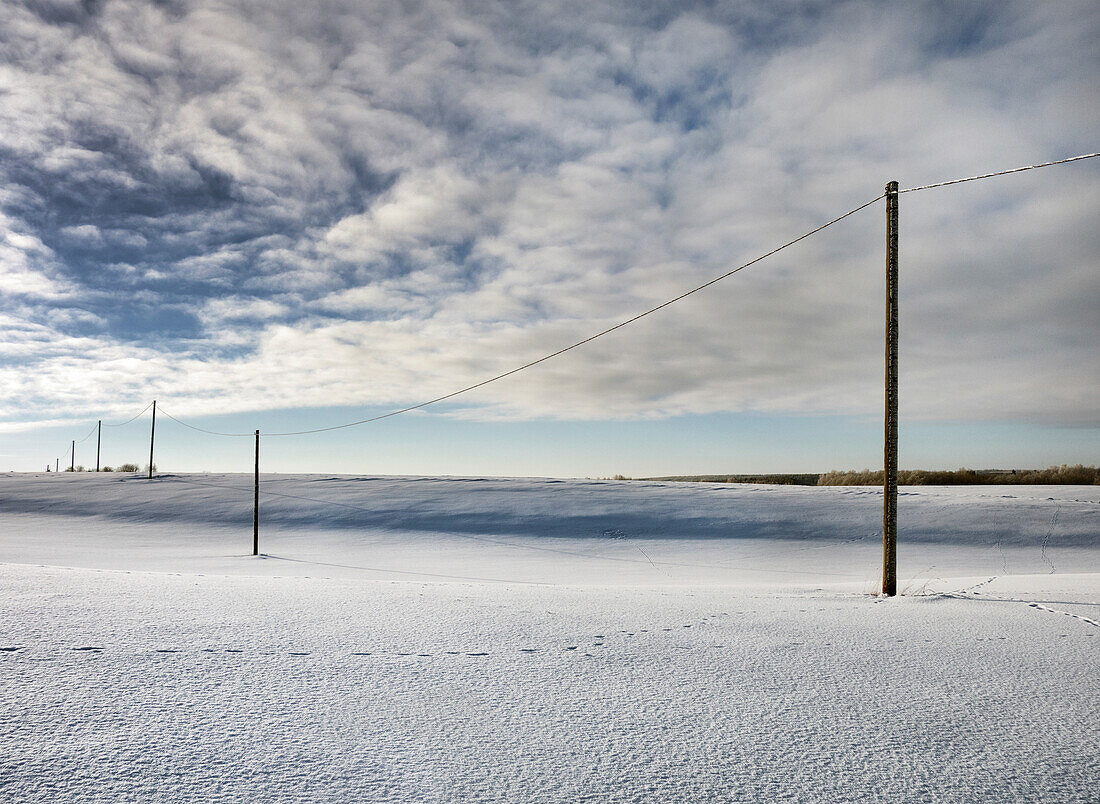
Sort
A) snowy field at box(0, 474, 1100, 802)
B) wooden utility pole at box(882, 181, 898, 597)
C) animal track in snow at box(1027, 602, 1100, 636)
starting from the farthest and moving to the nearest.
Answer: wooden utility pole at box(882, 181, 898, 597), animal track in snow at box(1027, 602, 1100, 636), snowy field at box(0, 474, 1100, 802)

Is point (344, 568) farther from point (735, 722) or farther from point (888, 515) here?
point (735, 722)

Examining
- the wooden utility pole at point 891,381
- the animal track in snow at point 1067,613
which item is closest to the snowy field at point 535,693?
the animal track in snow at point 1067,613

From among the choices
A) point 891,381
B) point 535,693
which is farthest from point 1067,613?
point 535,693

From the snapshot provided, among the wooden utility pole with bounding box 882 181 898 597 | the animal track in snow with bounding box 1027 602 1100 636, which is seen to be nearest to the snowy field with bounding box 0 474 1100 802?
the animal track in snow with bounding box 1027 602 1100 636

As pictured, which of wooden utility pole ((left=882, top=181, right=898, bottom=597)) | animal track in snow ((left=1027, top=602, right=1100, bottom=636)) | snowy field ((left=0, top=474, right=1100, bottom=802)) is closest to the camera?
snowy field ((left=0, top=474, right=1100, bottom=802))

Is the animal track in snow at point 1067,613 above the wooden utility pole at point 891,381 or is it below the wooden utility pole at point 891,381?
below

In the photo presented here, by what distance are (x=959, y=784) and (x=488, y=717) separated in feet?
6.16

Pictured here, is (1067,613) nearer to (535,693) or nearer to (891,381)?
(891,381)

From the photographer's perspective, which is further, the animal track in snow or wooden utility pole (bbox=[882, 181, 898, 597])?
wooden utility pole (bbox=[882, 181, 898, 597])

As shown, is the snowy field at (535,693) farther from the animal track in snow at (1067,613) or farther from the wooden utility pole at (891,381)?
the wooden utility pole at (891,381)

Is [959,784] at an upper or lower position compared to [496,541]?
upper

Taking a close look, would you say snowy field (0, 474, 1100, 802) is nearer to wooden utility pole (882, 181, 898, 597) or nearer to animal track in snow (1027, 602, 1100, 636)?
animal track in snow (1027, 602, 1100, 636)

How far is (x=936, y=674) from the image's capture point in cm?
372

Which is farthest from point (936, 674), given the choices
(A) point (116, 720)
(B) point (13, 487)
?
(B) point (13, 487)
